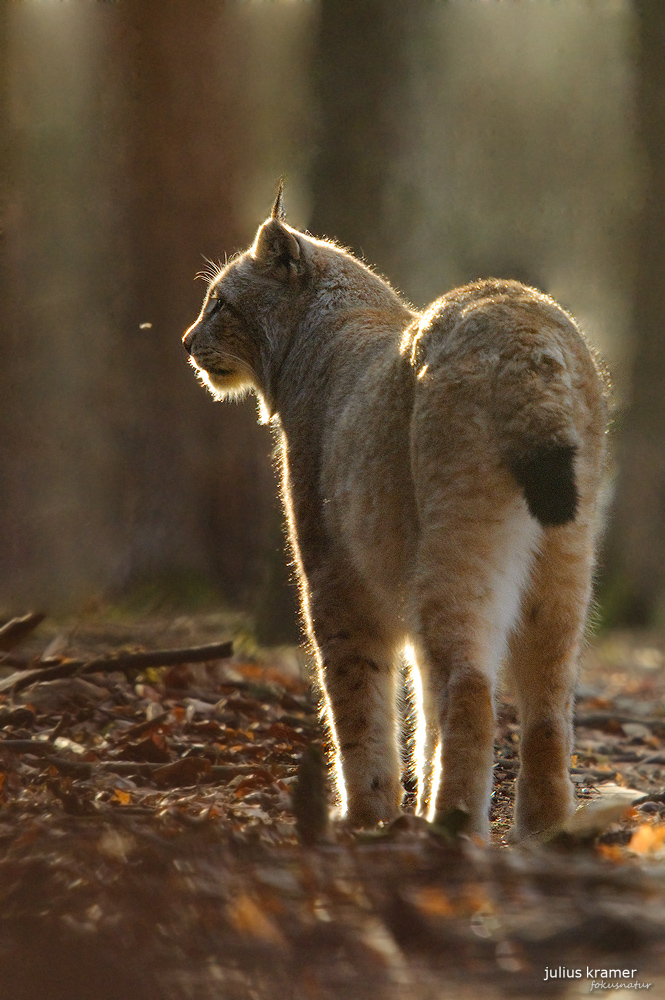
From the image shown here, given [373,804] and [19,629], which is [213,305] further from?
[373,804]

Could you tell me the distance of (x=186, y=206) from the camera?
8.11 meters

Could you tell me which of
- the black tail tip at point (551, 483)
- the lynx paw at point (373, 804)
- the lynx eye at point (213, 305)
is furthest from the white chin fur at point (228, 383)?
the black tail tip at point (551, 483)

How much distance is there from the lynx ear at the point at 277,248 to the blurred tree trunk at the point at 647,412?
7.16 m

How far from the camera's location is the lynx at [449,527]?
326 cm

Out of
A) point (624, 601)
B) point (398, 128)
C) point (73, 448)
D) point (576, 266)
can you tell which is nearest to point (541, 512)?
point (398, 128)

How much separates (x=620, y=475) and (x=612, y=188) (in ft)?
12.8

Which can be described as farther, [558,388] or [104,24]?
[104,24]

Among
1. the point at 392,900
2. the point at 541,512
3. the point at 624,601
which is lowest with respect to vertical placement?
the point at 624,601

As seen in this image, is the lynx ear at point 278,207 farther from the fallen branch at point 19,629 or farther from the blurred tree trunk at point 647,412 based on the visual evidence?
the blurred tree trunk at point 647,412

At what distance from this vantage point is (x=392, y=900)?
90.8 inches

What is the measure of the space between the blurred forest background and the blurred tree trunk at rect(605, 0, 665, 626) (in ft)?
5.21

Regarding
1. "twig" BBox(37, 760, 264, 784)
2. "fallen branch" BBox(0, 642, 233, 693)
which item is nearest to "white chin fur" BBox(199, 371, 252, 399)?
"fallen branch" BBox(0, 642, 233, 693)

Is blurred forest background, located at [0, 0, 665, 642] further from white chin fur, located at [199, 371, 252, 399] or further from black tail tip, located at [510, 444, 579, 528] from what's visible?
black tail tip, located at [510, 444, 579, 528]

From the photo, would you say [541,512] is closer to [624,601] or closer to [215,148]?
[215,148]
